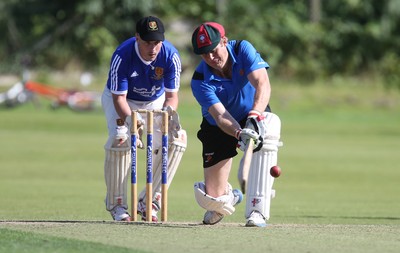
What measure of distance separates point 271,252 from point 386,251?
0.74m

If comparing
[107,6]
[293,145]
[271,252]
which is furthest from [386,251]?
[107,6]

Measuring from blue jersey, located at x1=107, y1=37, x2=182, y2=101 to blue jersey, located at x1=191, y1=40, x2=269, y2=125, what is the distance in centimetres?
68

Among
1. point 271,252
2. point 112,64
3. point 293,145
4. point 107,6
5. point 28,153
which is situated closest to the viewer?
point 271,252

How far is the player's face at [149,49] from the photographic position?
8.52 meters

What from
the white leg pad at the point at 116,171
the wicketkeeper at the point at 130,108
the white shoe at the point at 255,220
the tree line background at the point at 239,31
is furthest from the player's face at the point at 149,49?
the tree line background at the point at 239,31

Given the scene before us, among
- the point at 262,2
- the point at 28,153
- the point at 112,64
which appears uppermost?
the point at 262,2

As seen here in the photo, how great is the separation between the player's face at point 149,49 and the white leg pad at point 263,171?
1236mm

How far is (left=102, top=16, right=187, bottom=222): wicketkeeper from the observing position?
868 cm

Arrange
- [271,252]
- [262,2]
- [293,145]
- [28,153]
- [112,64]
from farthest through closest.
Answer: [262,2], [293,145], [28,153], [112,64], [271,252]

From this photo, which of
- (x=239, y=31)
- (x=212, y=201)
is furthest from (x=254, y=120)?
(x=239, y=31)

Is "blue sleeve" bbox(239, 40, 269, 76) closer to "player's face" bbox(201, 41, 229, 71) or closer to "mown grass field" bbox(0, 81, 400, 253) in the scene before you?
"player's face" bbox(201, 41, 229, 71)

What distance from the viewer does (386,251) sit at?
6.53 metres

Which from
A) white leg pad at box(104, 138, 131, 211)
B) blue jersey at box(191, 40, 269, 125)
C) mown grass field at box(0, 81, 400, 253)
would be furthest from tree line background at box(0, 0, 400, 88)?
blue jersey at box(191, 40, 269, 125)

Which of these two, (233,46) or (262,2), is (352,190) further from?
(262,2)
